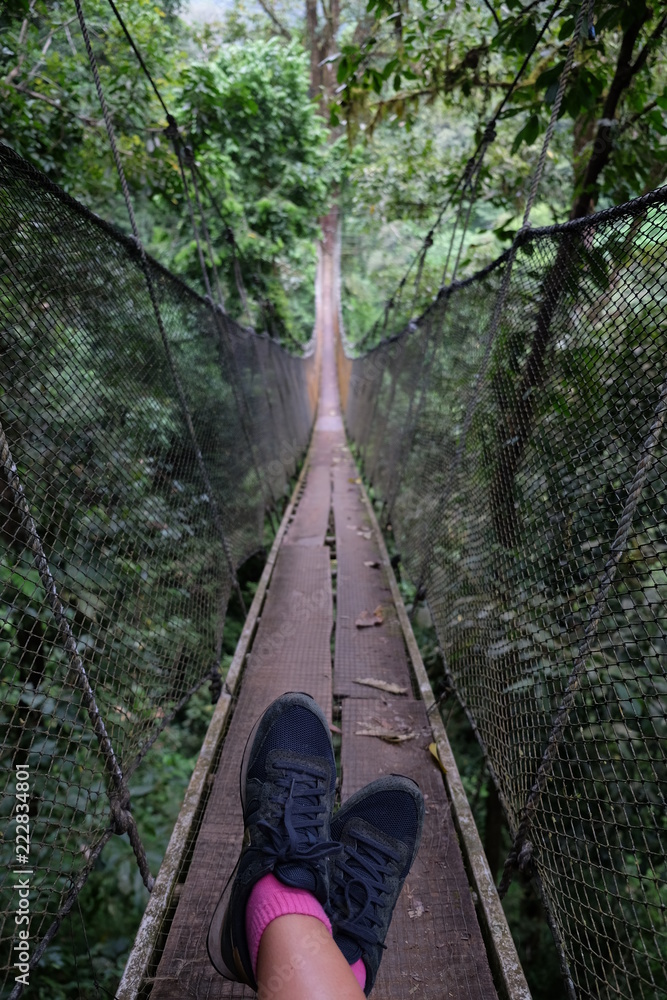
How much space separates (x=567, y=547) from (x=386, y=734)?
84 centimetres

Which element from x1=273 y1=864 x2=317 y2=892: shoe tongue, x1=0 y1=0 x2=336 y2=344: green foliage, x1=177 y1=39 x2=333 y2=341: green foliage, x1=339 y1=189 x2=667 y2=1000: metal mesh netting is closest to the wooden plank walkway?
x1=339 y1=189 x2=667 y2=1000: metal mesh netting

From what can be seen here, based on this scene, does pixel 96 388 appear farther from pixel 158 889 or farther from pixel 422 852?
pixel 422 852

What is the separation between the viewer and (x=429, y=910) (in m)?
1.21

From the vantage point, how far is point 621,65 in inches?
73.4

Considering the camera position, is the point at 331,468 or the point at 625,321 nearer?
the point at 625,321

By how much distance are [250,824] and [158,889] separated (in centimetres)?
34

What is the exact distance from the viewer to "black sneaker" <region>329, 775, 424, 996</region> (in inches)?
38.9

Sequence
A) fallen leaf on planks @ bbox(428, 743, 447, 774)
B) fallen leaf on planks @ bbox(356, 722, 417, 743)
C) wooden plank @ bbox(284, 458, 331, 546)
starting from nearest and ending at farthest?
fallen leaf on planks @ bbox(428, 743, 447, 774) → fallen leaf on planks @ bbox(356, 722, 417, 743) → wooden plank @ bbox(284, 458, 331, 546)

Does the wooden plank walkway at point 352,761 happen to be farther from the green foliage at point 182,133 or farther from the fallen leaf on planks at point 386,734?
the green foliage at point 182,133

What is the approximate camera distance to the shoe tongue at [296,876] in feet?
3.07

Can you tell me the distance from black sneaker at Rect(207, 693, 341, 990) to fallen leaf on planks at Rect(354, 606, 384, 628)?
988mm

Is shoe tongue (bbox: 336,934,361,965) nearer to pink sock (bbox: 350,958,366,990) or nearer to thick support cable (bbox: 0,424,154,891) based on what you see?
pink sock (bbox: 350,958,366,990)

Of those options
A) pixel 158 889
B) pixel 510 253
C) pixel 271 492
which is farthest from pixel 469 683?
pixel 271 492

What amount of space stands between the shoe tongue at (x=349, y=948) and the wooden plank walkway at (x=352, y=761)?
0.63 feet
